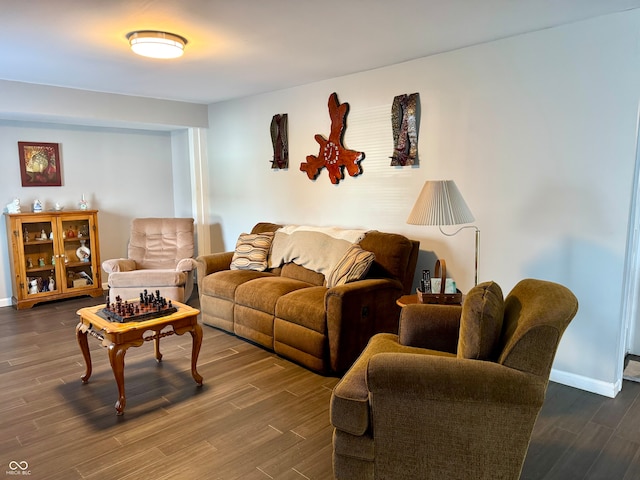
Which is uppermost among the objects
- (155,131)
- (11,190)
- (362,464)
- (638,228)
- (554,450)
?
(155,131)

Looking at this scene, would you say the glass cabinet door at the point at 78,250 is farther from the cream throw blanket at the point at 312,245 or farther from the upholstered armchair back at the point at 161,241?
the cream throw blanket at the point at 312,245

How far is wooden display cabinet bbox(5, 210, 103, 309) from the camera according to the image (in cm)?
469

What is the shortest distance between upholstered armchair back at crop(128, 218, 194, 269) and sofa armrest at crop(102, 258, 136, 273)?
0.23 m

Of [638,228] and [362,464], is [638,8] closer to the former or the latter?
[638,228]

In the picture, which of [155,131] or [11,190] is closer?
[11,190]

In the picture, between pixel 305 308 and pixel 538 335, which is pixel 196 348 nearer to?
pixel 305 308

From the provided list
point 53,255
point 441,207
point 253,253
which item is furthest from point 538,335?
point 53,255

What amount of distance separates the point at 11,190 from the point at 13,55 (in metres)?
2.15

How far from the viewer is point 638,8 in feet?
8.07

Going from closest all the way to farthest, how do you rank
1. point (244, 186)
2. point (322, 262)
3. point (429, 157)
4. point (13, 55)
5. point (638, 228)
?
point (638, 228) → point (13, 55) → point (429, 157) → point (322, 262) → point (244, 186)

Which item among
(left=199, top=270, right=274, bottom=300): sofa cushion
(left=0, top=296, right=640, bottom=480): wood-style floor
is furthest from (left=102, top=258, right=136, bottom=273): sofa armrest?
(left=0, top=296, right=640, bottom=480): wood-style floor

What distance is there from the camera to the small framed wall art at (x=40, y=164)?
16.1ft

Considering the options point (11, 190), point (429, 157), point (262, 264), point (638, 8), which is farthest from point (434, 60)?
point (11, 190)

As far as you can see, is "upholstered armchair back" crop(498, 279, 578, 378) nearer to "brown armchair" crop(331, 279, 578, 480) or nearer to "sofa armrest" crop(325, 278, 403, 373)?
"brown armchair" crop(331, 279, 578, 480)
